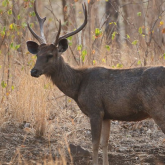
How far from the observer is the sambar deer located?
6566 mm

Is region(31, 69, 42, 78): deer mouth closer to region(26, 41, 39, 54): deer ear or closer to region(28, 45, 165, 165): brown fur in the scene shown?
region(28, 45, 165, 165): brown fur

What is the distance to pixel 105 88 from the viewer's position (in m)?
7.00

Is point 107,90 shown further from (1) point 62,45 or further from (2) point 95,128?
(1) point 62,45

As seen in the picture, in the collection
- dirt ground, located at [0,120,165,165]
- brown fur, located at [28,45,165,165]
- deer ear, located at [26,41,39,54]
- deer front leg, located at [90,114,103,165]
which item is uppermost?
deer ear, located at [26,41,39,54]

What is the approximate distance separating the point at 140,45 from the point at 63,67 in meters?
4.39

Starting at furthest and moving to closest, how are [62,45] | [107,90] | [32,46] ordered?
[32,46] → [62,45] → [107,90]

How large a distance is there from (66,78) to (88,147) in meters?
1.75

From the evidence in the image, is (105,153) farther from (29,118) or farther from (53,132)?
(29,118)

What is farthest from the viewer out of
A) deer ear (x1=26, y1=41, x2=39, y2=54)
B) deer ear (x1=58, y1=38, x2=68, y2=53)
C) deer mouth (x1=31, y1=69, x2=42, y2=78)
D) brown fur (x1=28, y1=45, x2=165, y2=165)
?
deer ear (x1=26, y1=41, x2=39, y2=54)

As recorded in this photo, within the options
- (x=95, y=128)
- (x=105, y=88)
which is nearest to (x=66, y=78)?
(x=105, y=88)

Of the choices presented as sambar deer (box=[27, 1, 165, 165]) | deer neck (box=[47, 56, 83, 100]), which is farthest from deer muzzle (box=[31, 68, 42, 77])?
deer neck (box=[47, 56, 83, 100])

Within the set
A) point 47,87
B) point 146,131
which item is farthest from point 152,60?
point 47,87

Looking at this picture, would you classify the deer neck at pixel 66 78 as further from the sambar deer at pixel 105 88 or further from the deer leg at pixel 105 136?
the deer leg at pixel 105 136

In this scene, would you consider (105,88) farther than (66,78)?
No
